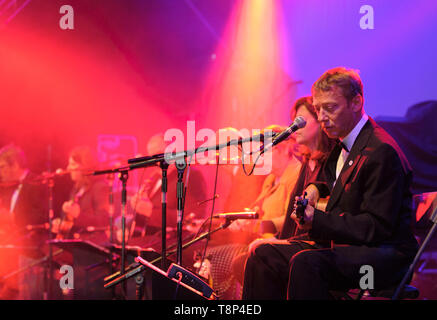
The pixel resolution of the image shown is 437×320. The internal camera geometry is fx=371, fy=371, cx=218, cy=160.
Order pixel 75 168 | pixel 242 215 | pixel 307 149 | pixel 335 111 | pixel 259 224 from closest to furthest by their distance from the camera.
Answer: pixel 335 111 < pixel 242 215 < pixel 307 149 < pixel 259 224 < pixel 75 168

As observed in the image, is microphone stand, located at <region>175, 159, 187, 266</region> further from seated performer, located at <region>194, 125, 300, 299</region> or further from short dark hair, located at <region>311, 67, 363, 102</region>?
seated performer, located at <region>194, 125, 300, 299</region>

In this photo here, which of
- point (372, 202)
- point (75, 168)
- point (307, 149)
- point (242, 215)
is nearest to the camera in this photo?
point (372, 202)

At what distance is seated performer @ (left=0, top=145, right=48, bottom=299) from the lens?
17.3 ft

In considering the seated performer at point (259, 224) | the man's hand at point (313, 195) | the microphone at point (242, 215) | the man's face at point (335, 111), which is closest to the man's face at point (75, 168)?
the seated performer at point (259, 224)

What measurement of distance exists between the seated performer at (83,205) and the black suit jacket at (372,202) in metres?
3.93

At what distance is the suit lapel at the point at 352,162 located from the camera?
1.99 metres

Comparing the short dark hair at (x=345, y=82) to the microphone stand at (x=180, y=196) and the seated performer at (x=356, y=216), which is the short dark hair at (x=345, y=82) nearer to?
the seated performer at (x=356, y=216)

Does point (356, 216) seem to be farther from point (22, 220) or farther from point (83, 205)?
point (22, 220)

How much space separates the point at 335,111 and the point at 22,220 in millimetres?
5282

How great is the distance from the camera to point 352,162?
203cm

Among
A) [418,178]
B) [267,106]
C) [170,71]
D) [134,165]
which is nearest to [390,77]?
[418,178]

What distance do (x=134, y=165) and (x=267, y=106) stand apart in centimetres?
303

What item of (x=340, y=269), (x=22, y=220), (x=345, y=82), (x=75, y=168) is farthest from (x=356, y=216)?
(x=22, y=220)

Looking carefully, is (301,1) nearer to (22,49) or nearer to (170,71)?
(170,71)
